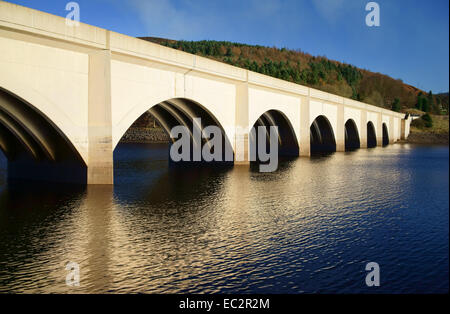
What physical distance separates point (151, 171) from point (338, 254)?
23549mm

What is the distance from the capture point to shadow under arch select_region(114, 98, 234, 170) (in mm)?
33375

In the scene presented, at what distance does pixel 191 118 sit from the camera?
34.5 m

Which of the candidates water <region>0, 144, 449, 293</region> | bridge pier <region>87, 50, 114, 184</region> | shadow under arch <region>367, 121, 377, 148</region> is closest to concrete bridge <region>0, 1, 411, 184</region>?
bridge pier <region>87, 50, 114, 184</region>

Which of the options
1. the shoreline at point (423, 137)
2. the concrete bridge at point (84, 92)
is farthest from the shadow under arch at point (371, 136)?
the concrete bridge at point (84, 92)

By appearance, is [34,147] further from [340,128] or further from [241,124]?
[340,128]

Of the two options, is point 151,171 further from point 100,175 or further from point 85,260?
point 85,260

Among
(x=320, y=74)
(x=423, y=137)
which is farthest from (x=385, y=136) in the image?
(x=320, y=74)

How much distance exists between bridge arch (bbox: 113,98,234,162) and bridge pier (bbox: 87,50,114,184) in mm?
9756

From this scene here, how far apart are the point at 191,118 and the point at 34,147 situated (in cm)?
1389

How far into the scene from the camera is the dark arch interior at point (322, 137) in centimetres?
5962

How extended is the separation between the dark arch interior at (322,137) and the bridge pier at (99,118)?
138ft

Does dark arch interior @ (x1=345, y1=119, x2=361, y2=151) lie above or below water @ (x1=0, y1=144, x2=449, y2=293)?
above

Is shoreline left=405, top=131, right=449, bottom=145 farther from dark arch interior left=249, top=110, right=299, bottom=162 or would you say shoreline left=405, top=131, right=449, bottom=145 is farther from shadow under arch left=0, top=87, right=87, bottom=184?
shadow under arch left=0, top=87, right=87, bottom=184

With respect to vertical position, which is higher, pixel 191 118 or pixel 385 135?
pixel 385 135
